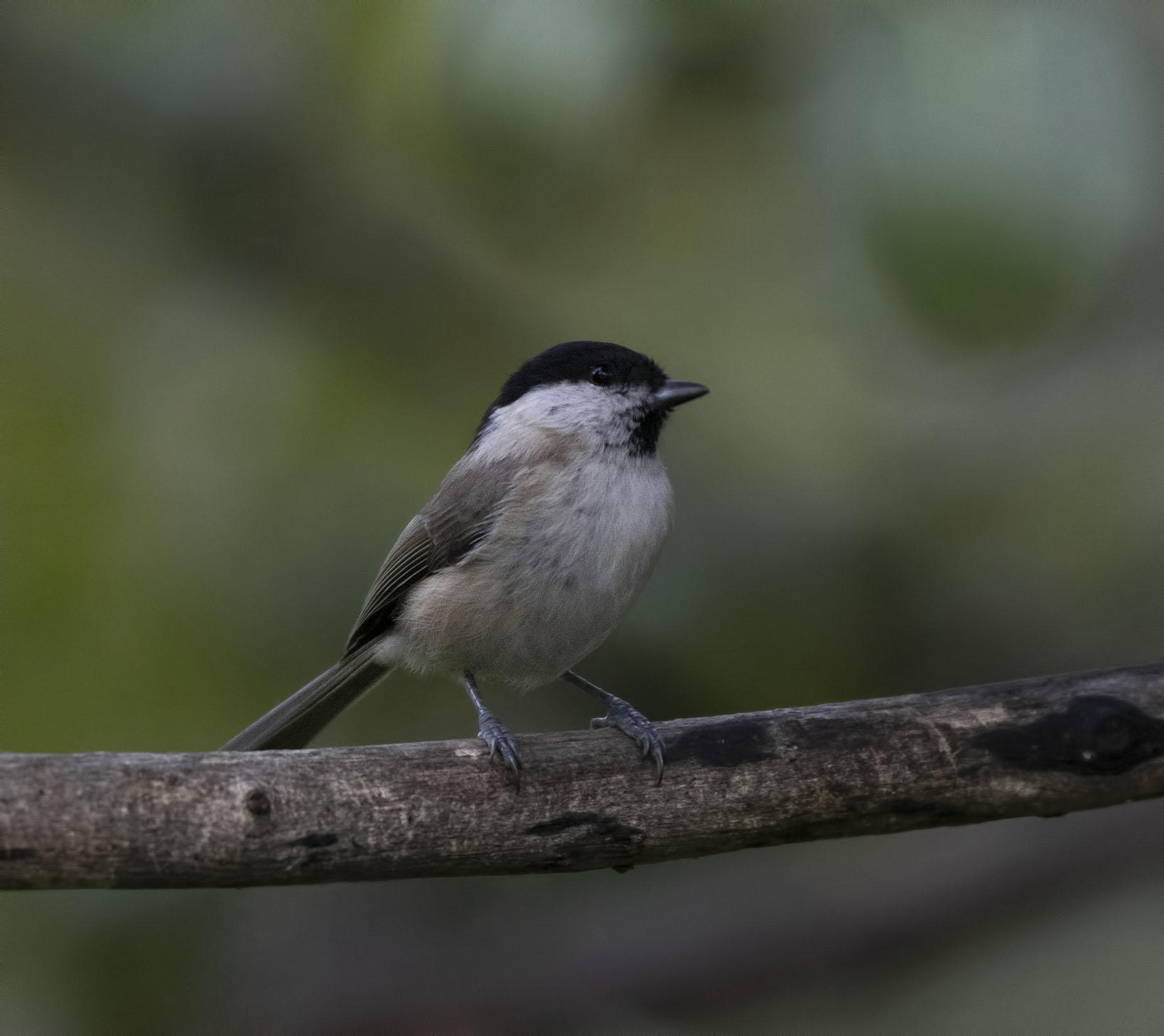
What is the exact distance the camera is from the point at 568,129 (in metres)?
1.65

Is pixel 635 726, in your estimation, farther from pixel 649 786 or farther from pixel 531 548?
pixel 531 548

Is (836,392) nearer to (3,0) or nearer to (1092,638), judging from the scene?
(1092,638)

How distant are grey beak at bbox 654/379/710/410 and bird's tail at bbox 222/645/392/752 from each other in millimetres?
753

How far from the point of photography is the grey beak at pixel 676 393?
2.08 meters

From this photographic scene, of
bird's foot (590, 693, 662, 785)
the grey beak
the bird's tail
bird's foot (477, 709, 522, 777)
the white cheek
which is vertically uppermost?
the grey beak

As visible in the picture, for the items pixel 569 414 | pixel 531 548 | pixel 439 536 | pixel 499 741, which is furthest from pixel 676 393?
pixel 499 741

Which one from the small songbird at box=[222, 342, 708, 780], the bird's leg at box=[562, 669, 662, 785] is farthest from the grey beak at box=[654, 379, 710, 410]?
the bird's leg at box=[562, 669, 662, 785]

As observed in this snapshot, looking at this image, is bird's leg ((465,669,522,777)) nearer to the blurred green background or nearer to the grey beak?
the blurred green background

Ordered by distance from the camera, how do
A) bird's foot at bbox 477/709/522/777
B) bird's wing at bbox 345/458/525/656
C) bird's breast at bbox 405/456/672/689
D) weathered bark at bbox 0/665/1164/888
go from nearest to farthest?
weathered bark at bbox 0/665/1164/888 → bird's foot at bbox 477/709/522/777 → bird's breast at bbox 405/456/672/689 → bird's wing at bbox 345/458/525/656

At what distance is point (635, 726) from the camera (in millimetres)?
1778

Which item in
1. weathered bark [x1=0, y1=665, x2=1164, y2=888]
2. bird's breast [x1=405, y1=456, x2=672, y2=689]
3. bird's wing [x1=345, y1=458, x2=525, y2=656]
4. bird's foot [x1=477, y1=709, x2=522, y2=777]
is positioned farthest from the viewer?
bird's wing [x1=345, y1=458, x2=525, y2=656]

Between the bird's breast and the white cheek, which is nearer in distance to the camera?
the bird's breast

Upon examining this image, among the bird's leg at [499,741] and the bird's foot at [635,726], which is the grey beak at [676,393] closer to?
the bird's foot at [635,726]

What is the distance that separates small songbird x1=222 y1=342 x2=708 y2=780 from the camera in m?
1.96
